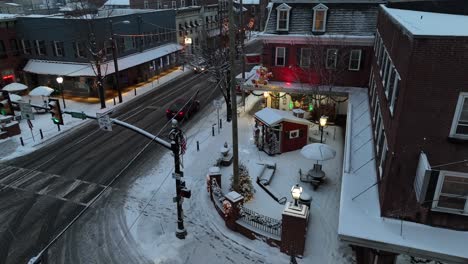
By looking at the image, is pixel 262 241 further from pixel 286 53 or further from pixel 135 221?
pixel 286 53

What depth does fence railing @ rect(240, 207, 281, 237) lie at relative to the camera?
15.3 metres

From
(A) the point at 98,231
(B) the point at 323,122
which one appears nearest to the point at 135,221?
(A) the point at 98,231

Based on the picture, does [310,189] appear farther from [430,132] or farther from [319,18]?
[319,18]

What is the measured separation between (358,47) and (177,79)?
80.9 feet

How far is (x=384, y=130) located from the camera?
45.9 feet

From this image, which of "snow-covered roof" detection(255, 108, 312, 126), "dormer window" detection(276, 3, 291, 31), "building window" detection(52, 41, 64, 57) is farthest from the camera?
"building window" detection(52, 41, 64, 57)

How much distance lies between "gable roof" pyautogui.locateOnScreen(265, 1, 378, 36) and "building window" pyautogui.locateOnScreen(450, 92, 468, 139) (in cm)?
1812

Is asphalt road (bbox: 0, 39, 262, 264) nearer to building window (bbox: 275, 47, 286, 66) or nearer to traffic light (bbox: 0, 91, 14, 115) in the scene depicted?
traffic light (bbox: 0, 91, 14, 115)

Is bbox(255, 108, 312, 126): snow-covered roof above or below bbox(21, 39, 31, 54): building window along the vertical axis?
below

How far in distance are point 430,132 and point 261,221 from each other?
25.9 feet

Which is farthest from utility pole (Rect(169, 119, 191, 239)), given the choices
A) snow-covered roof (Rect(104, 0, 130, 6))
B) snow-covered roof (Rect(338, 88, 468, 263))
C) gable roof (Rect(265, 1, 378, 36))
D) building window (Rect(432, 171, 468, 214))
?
snow-covered roof (Rect(104, 0, 130, 6))

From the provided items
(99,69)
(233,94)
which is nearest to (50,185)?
(233,94)

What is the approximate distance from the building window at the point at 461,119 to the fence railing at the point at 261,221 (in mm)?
7781

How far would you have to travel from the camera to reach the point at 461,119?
10367 millimetres
